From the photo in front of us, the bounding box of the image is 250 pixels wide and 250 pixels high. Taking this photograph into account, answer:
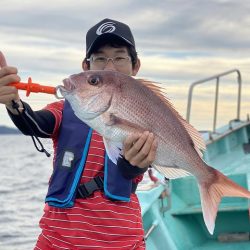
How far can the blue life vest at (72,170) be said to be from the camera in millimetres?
3412

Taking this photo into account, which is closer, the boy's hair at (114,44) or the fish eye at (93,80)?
the fish eye at (93,80)

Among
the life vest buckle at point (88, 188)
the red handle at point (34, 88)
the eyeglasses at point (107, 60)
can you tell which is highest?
the eyeglasses at point (107, 60)

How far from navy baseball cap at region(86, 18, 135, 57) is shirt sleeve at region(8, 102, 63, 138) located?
16.7 inches

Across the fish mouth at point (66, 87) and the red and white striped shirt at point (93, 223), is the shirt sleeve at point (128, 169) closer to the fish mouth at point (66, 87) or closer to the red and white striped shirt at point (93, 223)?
the red and white striped shirt at point (93, 223)

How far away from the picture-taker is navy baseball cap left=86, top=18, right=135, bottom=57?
363 cm

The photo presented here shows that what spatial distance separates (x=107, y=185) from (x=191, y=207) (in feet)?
13.7

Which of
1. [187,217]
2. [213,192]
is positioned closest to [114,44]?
[213,192]

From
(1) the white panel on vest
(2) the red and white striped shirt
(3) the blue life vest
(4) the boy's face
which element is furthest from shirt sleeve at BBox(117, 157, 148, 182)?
(4) the boy's face

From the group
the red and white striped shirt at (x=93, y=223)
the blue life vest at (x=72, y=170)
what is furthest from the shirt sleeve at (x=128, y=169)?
the red and white striped shirt at (x=93, y=223)

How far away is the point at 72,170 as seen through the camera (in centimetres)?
346

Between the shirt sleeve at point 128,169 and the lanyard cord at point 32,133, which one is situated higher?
the lanyard cord at point 32,133

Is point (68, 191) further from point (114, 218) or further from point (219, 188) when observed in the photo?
point (219, 188)

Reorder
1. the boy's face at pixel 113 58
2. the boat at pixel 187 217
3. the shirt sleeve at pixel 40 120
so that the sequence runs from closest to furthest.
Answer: the shirt sleeve at pixel 40 120, the boy's face at pixel 113 58, the boat at pixel 187 217

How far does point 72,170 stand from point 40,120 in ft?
1.12
